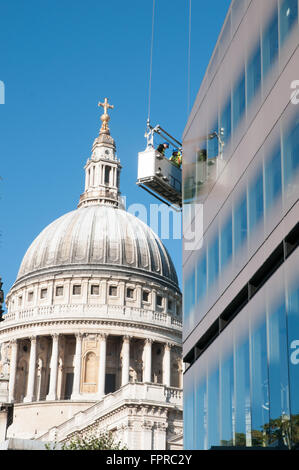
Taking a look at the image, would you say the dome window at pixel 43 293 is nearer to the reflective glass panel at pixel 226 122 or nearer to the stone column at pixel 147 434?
the stone column at pixel 147 434

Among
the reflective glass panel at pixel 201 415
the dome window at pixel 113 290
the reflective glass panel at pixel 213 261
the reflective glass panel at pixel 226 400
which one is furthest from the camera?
the dome window at pixel 113 290

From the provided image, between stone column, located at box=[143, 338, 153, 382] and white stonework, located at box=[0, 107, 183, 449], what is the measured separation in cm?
11

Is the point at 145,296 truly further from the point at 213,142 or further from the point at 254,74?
the point at 254,74

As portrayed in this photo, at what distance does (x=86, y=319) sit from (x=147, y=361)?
7.78m

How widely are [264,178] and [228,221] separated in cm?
389

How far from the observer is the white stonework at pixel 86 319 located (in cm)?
10006

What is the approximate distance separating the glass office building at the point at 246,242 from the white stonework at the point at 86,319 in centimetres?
5752

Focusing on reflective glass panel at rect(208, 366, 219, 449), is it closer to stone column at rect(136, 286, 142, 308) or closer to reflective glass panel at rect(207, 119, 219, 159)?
reflective glass panel at rect(207, 119, 219, 159)

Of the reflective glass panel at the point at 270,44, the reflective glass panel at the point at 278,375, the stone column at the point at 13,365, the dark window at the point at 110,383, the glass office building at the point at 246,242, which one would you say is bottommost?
the reflective glass panel at the point at 278,375

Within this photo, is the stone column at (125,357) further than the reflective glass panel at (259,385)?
Yes

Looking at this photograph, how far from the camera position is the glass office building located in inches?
976

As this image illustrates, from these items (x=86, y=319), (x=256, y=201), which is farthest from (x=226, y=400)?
(x=86, y=319)
